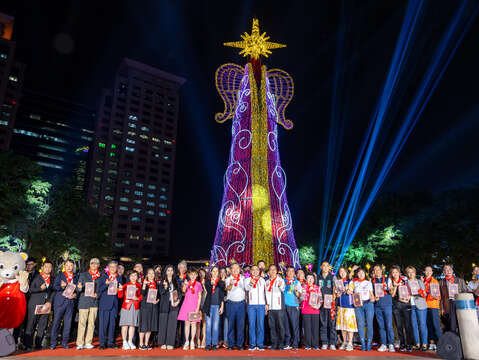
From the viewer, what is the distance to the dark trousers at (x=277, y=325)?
816cm

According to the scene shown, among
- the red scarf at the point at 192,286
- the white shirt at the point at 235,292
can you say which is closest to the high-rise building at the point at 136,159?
the red scarf at the point at 192,286

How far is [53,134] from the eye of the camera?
91500mm

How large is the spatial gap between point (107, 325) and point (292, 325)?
167 inches

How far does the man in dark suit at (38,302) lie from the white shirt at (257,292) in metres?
4.50

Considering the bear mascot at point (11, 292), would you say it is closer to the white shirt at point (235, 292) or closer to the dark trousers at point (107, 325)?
the dark trousers at point (107, 325)

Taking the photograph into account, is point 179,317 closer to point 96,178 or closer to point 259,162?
point 259,162

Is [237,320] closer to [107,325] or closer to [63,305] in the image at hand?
[107,325]

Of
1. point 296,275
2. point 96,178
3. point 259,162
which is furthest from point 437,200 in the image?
point 96,178

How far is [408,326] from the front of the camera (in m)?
8.22

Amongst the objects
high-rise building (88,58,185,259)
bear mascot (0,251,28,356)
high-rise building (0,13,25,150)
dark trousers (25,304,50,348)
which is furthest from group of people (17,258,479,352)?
high-rise building (0,13,25,150)

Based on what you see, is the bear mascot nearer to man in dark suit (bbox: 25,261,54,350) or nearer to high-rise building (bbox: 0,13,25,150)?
man in dark suit (bbox: 25,261,54,350)

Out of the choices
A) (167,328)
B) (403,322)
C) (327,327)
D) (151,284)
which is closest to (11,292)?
(151,284)

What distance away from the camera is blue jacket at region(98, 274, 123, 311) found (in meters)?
7.93

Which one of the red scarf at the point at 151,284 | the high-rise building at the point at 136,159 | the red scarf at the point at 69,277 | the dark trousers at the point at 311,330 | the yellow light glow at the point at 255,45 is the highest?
the high-rise building at the point at 136,159
